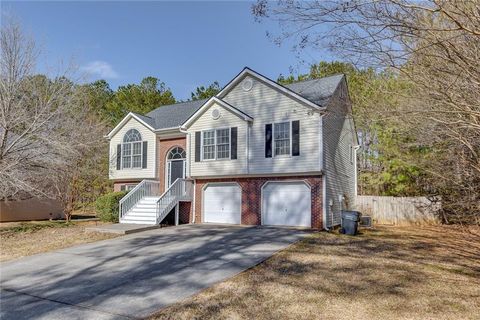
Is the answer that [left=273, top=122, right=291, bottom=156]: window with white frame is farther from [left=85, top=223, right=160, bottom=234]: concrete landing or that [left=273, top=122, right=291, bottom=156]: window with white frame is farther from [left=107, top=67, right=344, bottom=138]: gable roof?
[left=85, top=223, right=160, bottom=234]: concrete landing

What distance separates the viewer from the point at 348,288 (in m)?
6.48

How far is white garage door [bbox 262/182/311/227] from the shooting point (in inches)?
581

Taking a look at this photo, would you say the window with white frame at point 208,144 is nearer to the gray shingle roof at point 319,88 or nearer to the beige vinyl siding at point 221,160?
the beige vinyl siding at point 221,160

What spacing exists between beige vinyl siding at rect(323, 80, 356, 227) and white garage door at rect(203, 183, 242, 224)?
418cm

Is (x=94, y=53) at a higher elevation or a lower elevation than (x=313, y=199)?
higher

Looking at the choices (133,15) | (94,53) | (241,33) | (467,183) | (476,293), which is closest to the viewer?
(476,293)

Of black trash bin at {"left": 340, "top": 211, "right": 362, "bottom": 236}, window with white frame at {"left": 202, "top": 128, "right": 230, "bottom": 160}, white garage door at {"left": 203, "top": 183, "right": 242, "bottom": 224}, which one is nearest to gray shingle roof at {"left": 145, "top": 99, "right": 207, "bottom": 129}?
window with white frame at {"left": 202, "top": 128, "right": 230, "bottom": 160}

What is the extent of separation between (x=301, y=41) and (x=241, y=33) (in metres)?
3.18

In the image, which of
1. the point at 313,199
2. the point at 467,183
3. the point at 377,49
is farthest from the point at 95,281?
the point at 467,183

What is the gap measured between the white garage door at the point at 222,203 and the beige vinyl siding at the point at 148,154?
149 inches

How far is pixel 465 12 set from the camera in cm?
451

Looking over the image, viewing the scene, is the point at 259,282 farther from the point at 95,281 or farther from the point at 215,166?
the point at 215,166

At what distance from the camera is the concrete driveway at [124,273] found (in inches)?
228

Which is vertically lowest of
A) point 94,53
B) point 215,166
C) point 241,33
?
point 215,166
